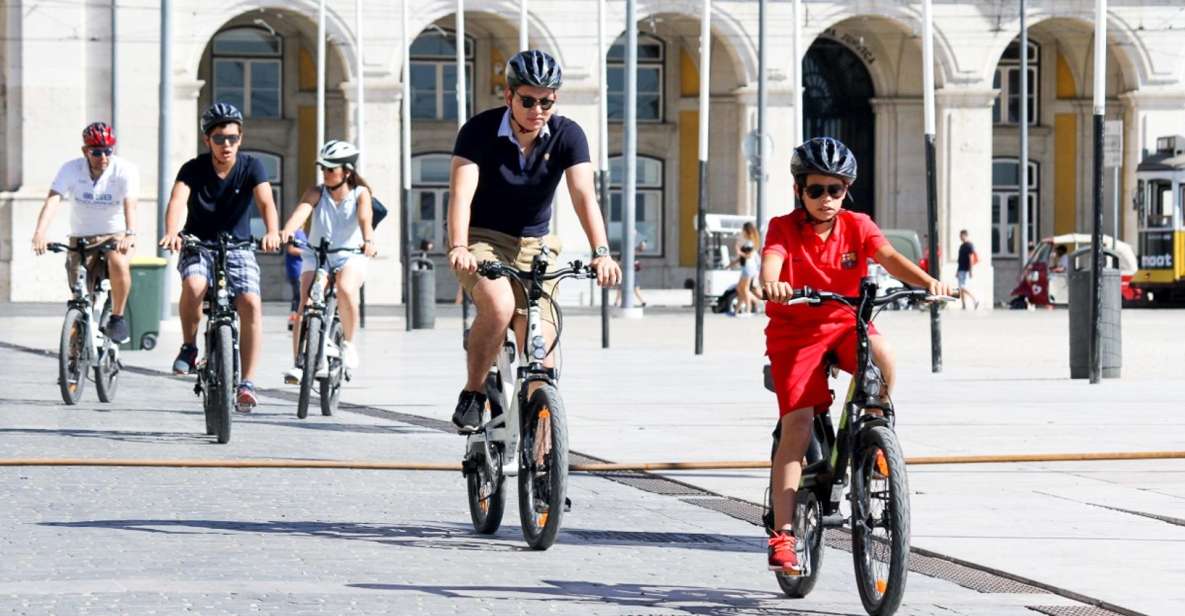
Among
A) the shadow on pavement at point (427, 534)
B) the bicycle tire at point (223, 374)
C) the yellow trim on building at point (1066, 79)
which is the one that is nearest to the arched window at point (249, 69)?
the yellow trim on building at point (1066, 79)

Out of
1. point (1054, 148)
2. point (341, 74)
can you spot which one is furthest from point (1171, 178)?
point (341, 74)

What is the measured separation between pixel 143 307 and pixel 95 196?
952 cm

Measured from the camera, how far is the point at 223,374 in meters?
12.9

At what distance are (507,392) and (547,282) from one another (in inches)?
19.6

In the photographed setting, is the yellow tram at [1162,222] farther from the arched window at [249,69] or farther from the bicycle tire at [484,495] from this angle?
the bicycle tire at [484,495]

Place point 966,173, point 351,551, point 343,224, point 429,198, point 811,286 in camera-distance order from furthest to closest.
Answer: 1. point 429,198
2. point 966,173
3. point 343,224
4. point 351,551
5. point 811,286

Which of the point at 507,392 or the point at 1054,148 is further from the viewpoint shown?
the point at 1054,148

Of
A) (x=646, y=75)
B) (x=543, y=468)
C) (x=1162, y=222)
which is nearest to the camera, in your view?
(x=543, y=468)

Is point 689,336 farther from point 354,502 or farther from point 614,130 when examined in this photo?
point 614,130

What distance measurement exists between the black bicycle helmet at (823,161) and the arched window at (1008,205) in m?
50.2

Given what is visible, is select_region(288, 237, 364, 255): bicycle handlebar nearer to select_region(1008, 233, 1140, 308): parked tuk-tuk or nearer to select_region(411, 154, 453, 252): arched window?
select_region(1008, 233, 1140, 308): parked tuk-tuk

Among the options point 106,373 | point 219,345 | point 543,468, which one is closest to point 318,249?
point 106,373

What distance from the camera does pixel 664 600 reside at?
7.73 meters

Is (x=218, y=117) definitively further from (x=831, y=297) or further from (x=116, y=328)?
(x=831, y=297)
